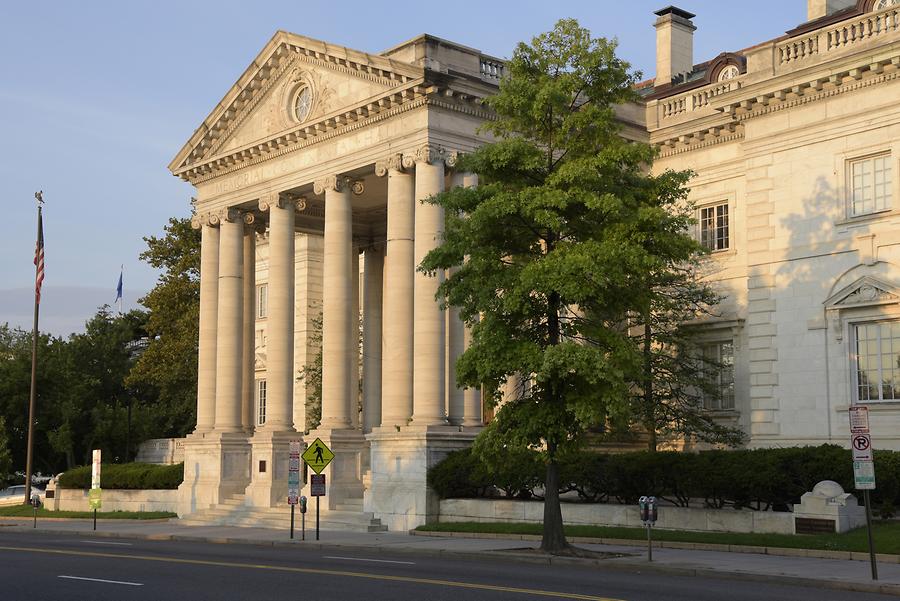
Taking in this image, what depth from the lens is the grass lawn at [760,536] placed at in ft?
82.0

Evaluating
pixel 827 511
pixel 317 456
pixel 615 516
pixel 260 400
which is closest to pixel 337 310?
pixel 317 456

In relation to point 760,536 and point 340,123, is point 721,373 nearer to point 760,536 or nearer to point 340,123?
point 760,536

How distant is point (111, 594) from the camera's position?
58.7ft

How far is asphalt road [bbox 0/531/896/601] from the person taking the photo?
17.6 m

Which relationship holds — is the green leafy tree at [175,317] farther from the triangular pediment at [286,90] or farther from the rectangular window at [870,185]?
the rectangular window at [870,185]

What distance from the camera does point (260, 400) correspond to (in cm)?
5947

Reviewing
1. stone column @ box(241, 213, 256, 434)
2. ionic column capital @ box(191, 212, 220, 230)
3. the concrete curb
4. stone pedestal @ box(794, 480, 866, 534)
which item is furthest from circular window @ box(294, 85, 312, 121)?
stone pedestal @ box(794, 480, 866, 534)

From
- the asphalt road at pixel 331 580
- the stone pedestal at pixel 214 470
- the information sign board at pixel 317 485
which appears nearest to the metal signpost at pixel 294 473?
the information sign board at pixel 317 485

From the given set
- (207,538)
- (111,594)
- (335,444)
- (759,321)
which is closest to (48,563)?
(111,594)

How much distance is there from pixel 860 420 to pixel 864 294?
13.8 meters

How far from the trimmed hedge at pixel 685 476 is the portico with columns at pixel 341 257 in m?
1.86

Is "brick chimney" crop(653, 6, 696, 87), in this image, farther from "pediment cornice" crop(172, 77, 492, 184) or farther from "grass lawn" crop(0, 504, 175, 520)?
"grass lawn" crop(0, 504, 175, 520)

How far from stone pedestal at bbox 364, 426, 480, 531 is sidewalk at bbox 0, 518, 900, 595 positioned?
3.61 feet

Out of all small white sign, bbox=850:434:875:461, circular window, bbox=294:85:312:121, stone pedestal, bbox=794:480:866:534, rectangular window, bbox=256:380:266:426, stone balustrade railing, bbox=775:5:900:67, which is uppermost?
circular window, bbox=294:85:312:121
